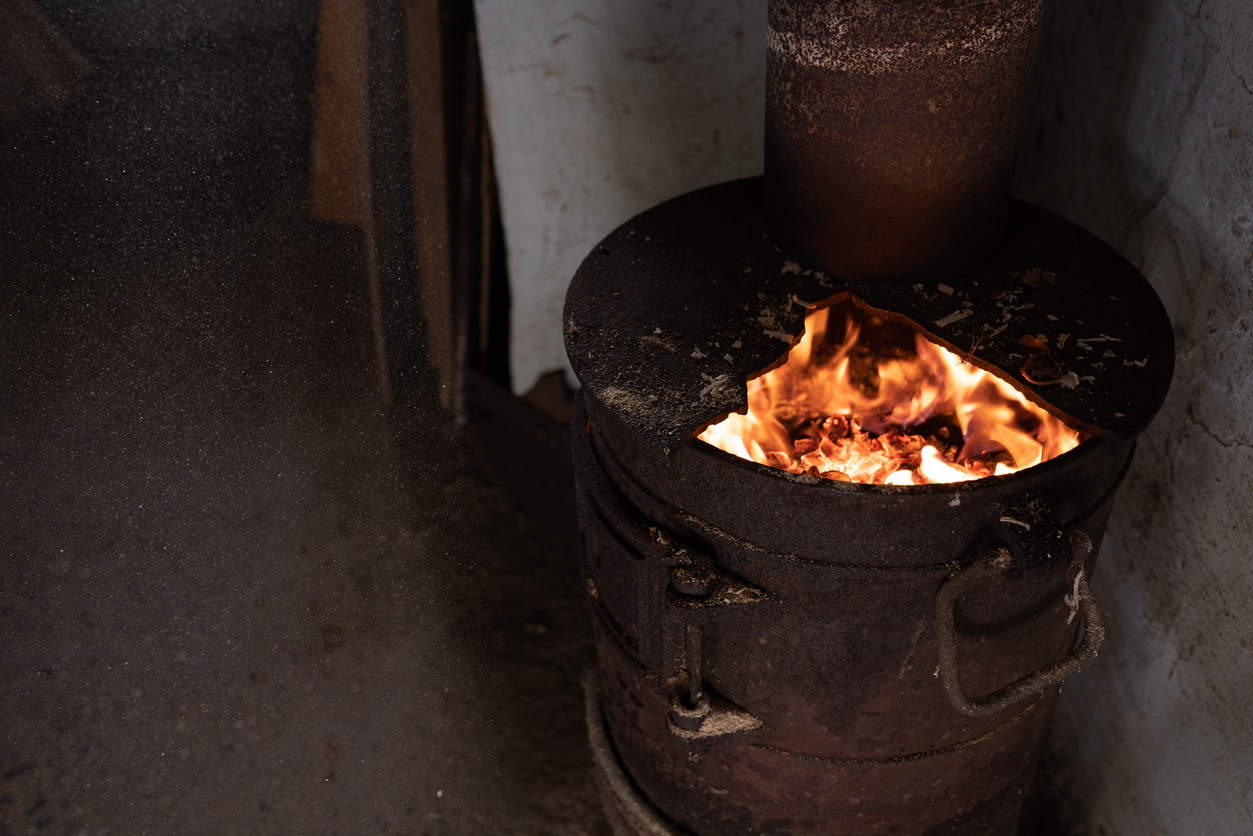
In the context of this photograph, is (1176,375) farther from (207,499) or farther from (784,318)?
(207,499)

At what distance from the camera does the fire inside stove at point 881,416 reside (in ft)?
4.85

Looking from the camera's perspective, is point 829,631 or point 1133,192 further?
point 1133,192

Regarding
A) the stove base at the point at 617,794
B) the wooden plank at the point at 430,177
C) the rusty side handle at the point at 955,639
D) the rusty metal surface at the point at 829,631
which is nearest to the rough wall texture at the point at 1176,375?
the rusty metal surface at the point at 829,631

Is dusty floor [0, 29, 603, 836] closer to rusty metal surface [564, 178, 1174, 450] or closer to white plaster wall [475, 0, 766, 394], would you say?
rusty metal surface [564, 178, 1174, 450]

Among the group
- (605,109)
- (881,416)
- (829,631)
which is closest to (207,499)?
(829,631)

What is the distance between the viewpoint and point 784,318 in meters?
1.47

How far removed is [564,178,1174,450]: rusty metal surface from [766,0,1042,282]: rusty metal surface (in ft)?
0.23

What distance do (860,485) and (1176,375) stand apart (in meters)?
0.84

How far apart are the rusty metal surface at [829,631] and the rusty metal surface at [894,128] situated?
1.40ft

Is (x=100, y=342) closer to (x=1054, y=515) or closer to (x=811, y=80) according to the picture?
(x=811, y=80)

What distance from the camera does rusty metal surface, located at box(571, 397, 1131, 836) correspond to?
1.26 m

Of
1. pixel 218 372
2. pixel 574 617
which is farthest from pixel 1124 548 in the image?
pixel 218 372

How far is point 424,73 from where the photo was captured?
2.14 meters

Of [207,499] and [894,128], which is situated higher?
[894,128]
